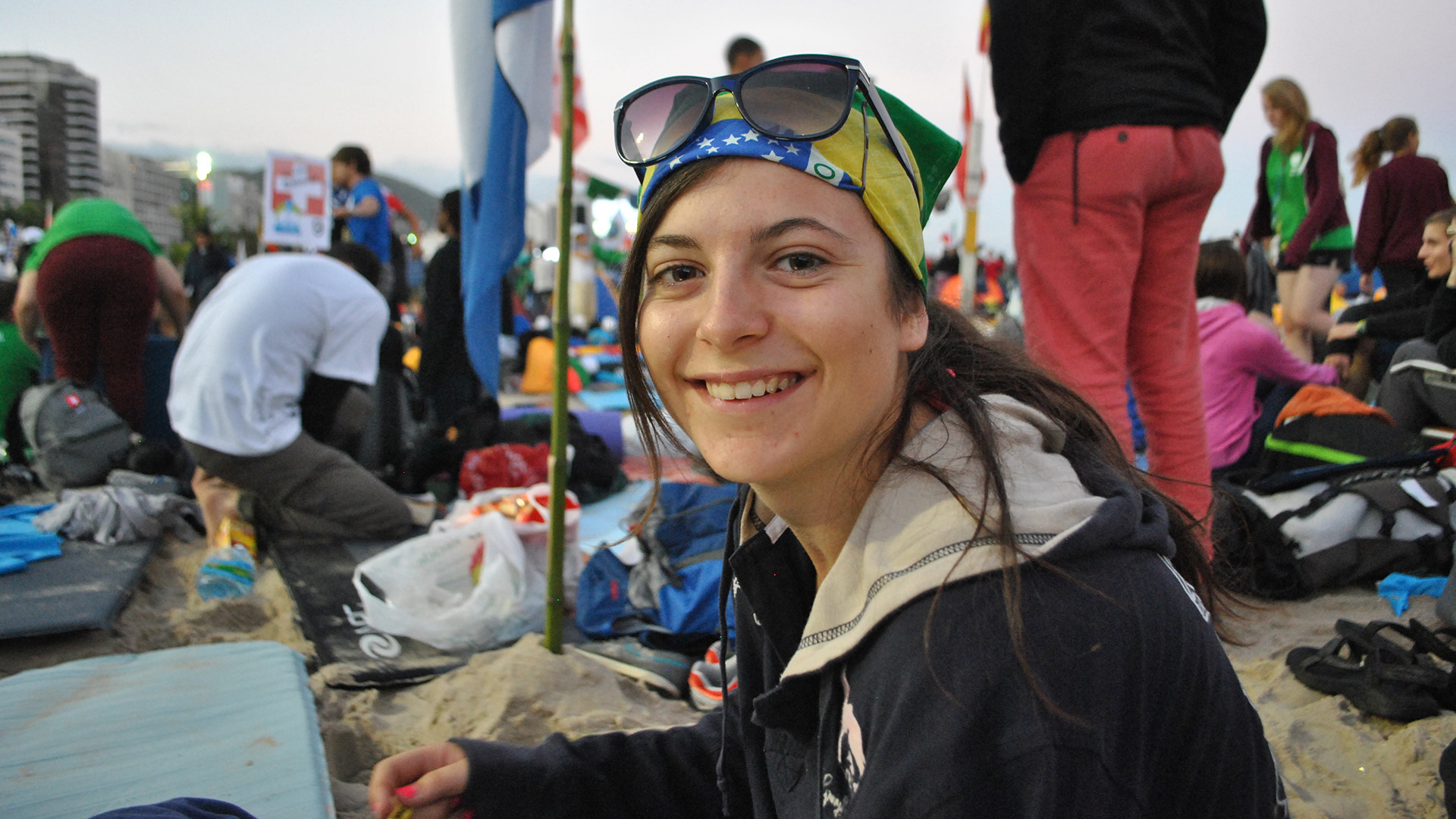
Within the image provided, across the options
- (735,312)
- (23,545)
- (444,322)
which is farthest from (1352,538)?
(23,545)

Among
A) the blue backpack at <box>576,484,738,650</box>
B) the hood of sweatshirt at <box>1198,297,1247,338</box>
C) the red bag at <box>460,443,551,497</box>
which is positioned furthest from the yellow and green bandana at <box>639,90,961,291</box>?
the hood of sweatshirt at <box>1198,297,1247,338</box>

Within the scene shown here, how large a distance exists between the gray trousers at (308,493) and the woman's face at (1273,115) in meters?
6.03

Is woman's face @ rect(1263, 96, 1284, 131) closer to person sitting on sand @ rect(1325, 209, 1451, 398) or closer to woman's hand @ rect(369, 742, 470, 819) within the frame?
person sitting on sand @ rect(1325, 209, 1451, 398)

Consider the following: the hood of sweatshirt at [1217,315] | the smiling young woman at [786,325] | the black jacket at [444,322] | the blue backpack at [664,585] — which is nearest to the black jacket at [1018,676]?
the smiling young woman at [786,325]

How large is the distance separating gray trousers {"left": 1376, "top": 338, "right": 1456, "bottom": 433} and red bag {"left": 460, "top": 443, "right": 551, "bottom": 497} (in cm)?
421

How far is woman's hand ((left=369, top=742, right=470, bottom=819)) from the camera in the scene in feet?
4.32

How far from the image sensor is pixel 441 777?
1.35m

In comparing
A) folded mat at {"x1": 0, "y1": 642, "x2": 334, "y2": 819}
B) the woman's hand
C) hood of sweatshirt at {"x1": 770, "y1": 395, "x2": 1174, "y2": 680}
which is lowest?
folded mat at {"x1": 0, "y1": 642, "x2": 334, "y2": 819}

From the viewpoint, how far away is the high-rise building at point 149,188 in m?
51.4

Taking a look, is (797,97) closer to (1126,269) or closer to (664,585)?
(1126,269)

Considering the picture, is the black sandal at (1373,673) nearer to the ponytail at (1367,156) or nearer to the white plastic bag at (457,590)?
the white plastic bag at (457,590)

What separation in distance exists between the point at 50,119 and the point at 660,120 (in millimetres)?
30676

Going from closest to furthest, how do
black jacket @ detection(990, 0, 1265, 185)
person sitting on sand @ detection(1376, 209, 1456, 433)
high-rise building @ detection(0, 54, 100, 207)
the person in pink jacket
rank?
black jacket @ detection(990, 0, 1265, 185) < person sitting on sand @ detection(1376, 209, 1456, 433) < the person in pink jacket < high-rise building @ detection(0, 54, 100, 207)

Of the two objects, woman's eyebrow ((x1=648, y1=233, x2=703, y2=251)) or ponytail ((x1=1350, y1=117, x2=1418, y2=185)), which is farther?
ponytail ((x1=1350, y1=117, x2=1418, y2=185))
